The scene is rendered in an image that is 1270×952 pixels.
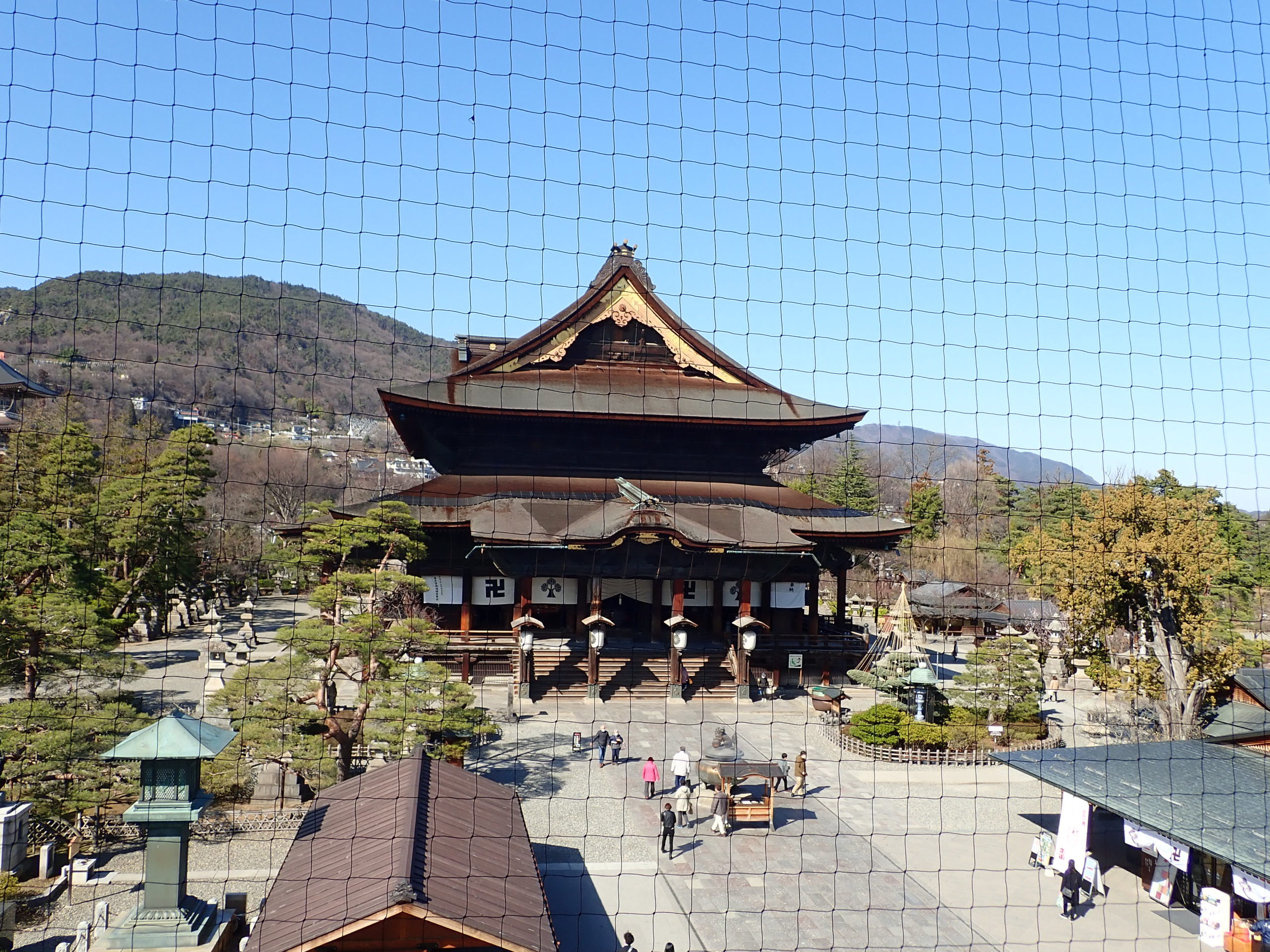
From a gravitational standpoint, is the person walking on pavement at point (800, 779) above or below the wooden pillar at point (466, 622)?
below

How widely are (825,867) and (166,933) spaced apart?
588 centimetres

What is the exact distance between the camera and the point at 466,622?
17.0 metres

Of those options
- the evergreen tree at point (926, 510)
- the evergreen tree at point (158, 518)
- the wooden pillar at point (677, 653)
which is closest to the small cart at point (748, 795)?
the wooden pillar at point (677, 653)

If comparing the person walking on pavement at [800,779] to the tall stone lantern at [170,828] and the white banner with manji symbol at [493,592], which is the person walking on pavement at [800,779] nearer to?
the tall stone lantern at [170,828]

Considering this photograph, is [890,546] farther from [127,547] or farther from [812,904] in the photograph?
[127,547]

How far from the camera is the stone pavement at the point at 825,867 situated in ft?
25.0

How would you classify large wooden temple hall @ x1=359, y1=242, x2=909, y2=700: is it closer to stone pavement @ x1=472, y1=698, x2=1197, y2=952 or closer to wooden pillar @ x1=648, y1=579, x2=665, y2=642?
wooden pillar @ x1=648, y1=579, x2=665, y2=642

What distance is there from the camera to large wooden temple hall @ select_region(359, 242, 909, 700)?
16.1 meters

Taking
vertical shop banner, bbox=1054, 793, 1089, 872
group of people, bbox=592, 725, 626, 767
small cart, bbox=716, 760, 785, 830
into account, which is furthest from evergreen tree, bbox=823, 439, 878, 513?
vertical shop banner, bbox=1054, 793, 1089, 872

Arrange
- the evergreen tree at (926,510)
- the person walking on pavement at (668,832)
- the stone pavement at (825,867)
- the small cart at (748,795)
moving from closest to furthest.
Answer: the stone pavement at (825,867) → the person walking on pavement at (668,832) → the small cart at (748,795) → the evergreen tree at (926,510)

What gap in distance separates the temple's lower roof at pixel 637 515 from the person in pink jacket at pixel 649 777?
4731 mm

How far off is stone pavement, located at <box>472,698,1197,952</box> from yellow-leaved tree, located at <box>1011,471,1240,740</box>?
112 inches

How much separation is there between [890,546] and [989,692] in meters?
3.82

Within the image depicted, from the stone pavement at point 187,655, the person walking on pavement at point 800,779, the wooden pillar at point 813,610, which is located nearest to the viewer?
the person walking on pavement at point 800,779
